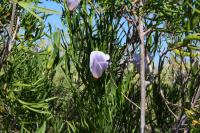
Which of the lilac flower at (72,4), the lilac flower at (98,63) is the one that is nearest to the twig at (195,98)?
the lilac flower at (98,63)

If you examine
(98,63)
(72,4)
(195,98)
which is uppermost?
(72,4)

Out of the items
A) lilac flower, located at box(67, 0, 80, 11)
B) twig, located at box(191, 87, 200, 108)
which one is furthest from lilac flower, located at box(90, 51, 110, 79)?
twig, located at box(191, 87, 200, 108)

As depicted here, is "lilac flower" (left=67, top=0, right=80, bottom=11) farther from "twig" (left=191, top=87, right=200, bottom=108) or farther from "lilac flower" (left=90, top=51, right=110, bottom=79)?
"twig" (left=191, top=87, right=200, bottom=108)

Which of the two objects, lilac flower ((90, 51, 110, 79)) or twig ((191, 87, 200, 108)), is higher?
lilac flower ((90, 51, 110, 79))

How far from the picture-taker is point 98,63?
4.07 feet

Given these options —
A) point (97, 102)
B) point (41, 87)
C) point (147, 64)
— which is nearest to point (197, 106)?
point (147, 64)

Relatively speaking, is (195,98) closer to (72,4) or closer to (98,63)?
(98,63)

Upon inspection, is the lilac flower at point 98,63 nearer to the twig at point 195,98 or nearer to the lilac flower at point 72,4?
the lilac flower at point 72,4

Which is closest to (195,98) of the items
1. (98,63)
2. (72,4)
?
(98,63)

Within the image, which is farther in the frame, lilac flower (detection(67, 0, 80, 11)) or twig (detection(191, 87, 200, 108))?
lilac flower (detection(67, 0, 80, 11))

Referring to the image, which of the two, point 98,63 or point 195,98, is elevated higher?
point 98,63

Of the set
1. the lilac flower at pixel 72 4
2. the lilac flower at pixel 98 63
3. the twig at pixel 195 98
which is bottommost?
the twig at pixel 195 98

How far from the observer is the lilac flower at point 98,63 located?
4.06 feet

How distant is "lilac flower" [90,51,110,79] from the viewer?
1236 millimetres
